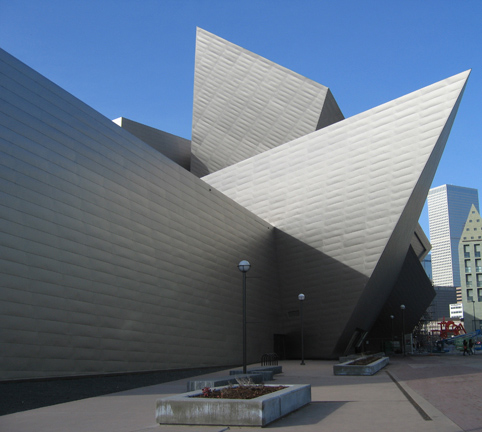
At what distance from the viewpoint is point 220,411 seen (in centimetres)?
679

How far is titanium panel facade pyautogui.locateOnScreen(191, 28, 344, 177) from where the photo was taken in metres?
30.8

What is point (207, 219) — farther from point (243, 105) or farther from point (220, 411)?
point (220, 411)

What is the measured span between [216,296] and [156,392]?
1199cm

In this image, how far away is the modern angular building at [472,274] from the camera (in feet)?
281

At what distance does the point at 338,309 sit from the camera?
26719 mm

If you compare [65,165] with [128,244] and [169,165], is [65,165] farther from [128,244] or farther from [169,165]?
[169,165]

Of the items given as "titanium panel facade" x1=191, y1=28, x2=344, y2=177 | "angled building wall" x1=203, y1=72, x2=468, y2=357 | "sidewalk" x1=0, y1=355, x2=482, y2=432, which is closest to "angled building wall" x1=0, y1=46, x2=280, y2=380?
"sidewalk" x1=0, y1=355, x2=482, y2=432

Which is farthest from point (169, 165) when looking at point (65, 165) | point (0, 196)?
point (0, 196)

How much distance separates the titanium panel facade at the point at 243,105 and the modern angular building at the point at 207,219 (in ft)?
0.31

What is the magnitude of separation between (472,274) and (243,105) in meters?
71.9

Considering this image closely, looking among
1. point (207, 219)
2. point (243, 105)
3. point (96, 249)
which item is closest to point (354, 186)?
point (207, 219)

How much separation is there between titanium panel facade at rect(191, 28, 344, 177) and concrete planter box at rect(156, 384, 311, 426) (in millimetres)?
25023

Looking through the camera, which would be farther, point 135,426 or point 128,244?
point 128,244

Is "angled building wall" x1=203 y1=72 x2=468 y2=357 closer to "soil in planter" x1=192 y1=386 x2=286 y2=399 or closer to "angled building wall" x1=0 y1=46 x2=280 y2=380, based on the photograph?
"angled building wall" x1=0 y1=46 x2=280 y2=380
